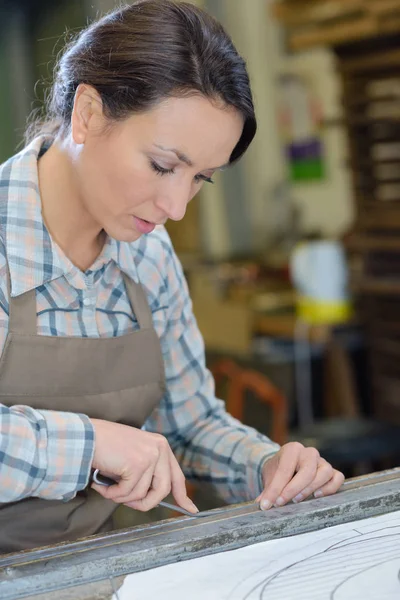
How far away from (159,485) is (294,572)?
279 millimetres

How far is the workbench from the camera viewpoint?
108 cm

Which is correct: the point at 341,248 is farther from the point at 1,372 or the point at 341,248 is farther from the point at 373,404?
the point at 1,372

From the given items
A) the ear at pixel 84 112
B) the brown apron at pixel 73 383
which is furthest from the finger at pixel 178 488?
the ear at pixel 84 112

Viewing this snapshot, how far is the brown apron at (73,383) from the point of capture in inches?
57.3

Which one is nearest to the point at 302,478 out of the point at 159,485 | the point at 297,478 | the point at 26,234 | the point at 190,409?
the point at 297,478

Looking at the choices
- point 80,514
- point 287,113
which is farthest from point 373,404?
point 80,514

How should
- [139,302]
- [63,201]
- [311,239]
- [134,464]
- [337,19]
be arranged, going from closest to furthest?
[134,464] < [63,201] < [139,302] < [337,19] < [311,239]

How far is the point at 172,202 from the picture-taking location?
1.38 m

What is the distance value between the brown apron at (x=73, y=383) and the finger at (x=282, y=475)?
0.97ft

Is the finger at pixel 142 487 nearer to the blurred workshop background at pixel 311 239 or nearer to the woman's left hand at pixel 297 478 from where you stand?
the woman's left hand at pixel 297 478

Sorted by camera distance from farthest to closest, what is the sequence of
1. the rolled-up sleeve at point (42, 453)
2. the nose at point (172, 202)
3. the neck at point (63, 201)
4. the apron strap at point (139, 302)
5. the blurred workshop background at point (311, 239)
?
the blurred workshop background at point (311, 239)
the apron strap at point (139, 302)
the neck at point (63, 201)
the nose at point (172, 202)
the rolled-up sleeve at point (42, 453)

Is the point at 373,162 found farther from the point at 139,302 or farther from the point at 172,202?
the point at 172,202

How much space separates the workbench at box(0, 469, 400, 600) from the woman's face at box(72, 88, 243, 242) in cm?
48

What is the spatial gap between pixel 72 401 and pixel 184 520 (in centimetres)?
36
